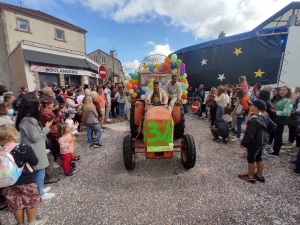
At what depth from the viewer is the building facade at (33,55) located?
11.3 metres

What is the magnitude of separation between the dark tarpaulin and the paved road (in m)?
4.87

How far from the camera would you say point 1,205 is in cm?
212

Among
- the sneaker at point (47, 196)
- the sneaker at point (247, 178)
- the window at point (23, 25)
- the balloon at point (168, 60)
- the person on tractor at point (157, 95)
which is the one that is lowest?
the sneaker at point (47, 196)

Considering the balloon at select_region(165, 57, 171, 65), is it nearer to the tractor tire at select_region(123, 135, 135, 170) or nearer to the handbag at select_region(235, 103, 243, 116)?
the handbag at select_region(235, 103, 243, 116)

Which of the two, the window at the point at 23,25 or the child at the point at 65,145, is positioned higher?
the window at the point at 23,25

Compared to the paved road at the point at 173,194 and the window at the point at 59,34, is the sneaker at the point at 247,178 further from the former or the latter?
the window at the point at 59,34

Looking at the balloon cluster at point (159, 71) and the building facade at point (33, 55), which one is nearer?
the balloon cluster at point (159, 71)

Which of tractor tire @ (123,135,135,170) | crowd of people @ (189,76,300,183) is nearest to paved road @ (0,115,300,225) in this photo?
tractor tire @ (123,135,135,170)

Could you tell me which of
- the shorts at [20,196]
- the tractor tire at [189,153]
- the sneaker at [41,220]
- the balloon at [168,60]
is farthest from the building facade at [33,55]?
the tractor tire at [189,153]

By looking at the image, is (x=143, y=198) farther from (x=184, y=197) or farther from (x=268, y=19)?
(x=268, y=19)

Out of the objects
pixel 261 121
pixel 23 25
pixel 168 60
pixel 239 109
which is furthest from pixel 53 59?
pixel 261 121

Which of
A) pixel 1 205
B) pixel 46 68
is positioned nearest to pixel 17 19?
pixel 46 68

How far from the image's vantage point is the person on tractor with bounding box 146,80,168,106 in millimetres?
4027

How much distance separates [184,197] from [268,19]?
10049 mm
